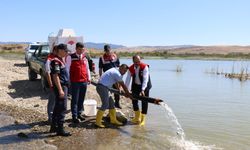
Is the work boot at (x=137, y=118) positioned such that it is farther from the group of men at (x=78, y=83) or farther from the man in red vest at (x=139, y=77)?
the man in red vest at (x=139, y=77)

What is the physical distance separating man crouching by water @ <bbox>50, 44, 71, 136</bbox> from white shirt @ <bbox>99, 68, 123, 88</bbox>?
1114mm

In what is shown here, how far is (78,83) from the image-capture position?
32.3ft

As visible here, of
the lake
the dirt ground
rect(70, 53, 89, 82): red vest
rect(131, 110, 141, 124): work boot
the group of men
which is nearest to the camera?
the dirt ground

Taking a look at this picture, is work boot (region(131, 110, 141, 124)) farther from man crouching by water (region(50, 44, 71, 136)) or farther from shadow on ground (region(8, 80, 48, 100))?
shadow on ground (region(8, 80, 48, 100))

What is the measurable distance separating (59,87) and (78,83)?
153cm

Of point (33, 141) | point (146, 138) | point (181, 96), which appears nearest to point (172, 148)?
point (146, 138)

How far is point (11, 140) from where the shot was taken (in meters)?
8.15

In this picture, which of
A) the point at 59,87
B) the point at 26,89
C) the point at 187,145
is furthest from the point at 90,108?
the point at 26,89

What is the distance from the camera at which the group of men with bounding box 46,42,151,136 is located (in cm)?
841

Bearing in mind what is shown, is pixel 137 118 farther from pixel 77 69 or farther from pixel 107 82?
pixel 77 69

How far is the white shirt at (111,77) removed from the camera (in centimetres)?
941

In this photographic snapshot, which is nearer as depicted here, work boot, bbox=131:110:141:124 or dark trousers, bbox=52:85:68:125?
dark trousers, bbox=52:85:68:125

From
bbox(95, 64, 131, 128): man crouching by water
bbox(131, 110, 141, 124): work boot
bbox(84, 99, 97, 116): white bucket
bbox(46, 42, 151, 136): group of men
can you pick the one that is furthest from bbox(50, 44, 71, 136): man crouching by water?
bbox(131, 110, 141, 124): work boot

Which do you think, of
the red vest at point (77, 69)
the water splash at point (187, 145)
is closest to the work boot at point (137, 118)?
the water splash at point (187, 145)
